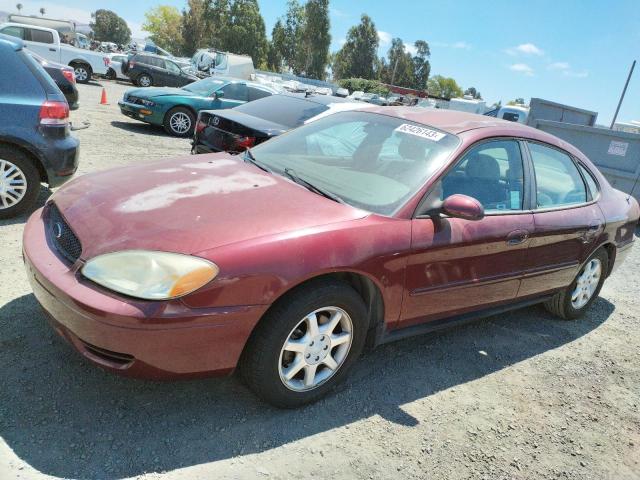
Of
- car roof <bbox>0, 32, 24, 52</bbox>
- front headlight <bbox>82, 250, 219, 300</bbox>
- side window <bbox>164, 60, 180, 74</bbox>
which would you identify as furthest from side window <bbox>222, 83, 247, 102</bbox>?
side window <bbox>164, 60, 180, 74</bbox>

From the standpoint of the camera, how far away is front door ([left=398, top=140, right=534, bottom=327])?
2.88m

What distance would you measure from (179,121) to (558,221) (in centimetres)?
917

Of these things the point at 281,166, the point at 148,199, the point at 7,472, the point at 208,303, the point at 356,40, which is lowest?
the point at 7,472

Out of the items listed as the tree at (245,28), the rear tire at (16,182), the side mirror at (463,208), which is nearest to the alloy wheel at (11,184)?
the rear tire at (16,182)

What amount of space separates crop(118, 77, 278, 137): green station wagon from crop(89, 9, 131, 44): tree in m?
107

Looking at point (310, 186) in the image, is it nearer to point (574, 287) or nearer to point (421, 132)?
point (421, 132)

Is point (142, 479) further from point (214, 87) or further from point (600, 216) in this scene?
point (214, 87)

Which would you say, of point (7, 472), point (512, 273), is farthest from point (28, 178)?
point (512, 273)

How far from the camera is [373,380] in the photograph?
308 cm

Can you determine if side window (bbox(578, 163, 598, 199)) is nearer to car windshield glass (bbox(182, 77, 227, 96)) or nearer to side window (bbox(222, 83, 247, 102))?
side window (bbox(222, 83, 247, 102))

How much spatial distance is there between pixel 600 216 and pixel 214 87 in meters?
9.45

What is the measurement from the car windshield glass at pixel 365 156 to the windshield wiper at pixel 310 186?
1.3 inches

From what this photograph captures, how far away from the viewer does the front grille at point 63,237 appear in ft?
7.89

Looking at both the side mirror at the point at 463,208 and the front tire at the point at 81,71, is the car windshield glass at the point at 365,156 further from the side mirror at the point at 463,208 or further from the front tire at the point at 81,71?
the front tire at the point at 81,71
